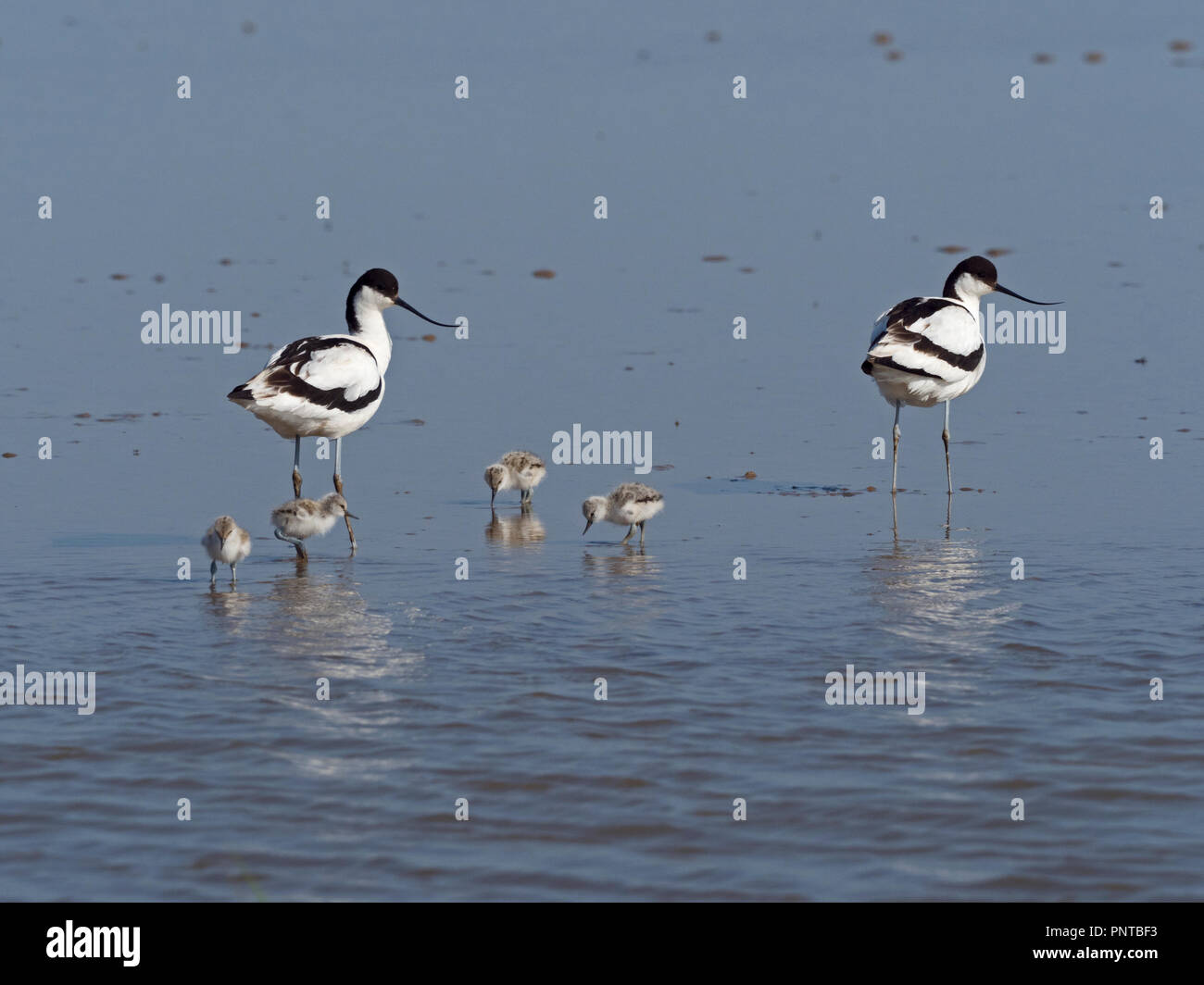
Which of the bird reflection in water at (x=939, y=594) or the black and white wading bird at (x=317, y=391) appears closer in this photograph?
the bird reflection in water at (x=939, y=594)

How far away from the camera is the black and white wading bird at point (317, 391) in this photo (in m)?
12.8

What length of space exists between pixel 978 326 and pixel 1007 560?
4.20 m

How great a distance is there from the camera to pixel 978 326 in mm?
15203

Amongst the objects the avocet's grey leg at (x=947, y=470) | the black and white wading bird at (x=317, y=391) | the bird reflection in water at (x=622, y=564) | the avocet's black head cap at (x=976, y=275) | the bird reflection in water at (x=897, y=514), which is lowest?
the bird reflection in water at (x=622, y=564)

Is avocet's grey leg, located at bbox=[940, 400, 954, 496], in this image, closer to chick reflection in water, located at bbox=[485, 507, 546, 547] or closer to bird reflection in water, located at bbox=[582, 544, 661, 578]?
bird reflection in water, located at bbox=[582, 544, 661, 578]

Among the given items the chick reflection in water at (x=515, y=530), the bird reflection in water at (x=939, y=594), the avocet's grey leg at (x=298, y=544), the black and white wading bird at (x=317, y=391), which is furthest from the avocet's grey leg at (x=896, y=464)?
the avocet's grey leg at (x=298, y=544)

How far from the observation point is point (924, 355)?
14.1 meters

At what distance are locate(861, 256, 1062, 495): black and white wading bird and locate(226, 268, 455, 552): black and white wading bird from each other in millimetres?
3761

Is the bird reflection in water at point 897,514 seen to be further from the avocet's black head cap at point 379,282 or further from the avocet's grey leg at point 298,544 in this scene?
the avocet's black head cap at point 379,282

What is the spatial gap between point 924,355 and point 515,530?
11.7 ft

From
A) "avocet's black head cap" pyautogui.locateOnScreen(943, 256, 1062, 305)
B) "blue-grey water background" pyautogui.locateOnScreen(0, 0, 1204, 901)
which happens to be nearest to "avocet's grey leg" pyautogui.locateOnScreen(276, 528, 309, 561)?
"blue-grey water background" pyautogui.locateOnScreen(0, 0, 1204, 901)

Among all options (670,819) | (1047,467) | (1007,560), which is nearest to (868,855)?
(670,819)

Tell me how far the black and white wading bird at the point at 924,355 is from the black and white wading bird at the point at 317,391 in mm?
3761

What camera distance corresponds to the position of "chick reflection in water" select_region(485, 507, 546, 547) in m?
12.4
